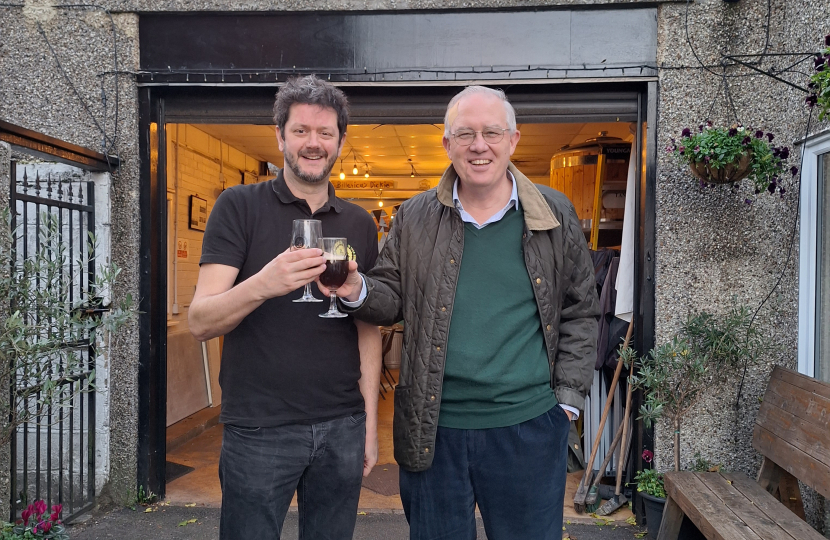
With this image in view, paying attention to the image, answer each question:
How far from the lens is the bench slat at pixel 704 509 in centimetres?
273

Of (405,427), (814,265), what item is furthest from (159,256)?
(814,265)

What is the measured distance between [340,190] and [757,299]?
7.57m

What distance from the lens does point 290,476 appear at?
6.49 feet

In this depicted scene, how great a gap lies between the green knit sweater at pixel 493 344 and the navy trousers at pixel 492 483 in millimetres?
53

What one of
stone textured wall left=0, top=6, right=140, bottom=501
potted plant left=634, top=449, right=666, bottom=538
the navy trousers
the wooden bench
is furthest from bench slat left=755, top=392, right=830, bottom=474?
stone textured wall left=0, top=6, right=140, bottom=501

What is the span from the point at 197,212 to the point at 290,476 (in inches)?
224

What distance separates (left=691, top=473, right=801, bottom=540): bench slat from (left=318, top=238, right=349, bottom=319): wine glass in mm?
2128

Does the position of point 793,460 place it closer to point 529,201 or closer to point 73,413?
point 529,201

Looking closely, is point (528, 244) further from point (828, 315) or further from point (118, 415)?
point (118, 415)

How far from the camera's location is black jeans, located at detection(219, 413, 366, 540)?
1.95 m

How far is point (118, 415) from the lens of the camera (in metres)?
4.18

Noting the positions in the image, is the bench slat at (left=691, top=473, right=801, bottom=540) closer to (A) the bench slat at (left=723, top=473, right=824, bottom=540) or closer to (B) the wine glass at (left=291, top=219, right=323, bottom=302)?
(A) the bench slat at (left=723, top=473, right=824, bottom=540)

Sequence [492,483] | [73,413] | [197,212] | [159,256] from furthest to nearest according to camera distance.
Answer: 1. [197,212]
2. [159,256]
3. [73,413]
4. [492,483]

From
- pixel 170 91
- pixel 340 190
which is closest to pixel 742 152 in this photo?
pixel 170 91
